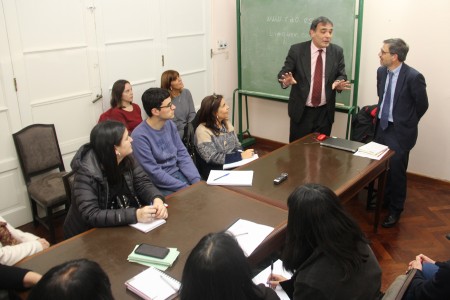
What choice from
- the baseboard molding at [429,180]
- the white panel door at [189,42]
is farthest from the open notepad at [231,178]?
the baseboard molding at [429,180]

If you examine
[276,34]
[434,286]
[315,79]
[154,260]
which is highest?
[276,34]

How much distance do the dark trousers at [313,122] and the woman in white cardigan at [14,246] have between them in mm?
2576

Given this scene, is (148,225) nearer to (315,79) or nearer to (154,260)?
(154,260)

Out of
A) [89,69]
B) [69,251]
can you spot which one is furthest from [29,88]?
[69,251]

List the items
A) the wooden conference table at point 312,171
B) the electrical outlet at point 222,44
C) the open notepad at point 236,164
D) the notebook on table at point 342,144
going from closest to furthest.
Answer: the wooden conference table at point 312,171 → the open notepad at point 236,164 → the notebook on table at point 342,144 → the electrical outlet at point 222,44

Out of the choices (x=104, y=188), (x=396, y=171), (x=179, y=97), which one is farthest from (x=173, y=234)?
(x=179, y=97)

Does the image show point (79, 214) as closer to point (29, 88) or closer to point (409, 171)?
point (29, 88)

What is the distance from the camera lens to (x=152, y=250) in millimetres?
1792

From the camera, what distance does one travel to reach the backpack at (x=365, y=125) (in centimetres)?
387

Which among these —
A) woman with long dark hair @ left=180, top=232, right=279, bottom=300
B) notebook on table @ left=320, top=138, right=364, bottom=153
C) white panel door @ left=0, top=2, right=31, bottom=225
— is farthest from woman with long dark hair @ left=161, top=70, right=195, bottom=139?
woman with long dark hair @ left=180, top=232, right=279, bottom=300

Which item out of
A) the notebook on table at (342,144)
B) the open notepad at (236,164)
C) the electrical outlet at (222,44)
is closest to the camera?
the open notepad at (236,164)

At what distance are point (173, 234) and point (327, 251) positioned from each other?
83 centimetres

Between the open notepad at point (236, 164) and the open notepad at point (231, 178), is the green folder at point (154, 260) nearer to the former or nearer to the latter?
the open notepad at point (231, 178)

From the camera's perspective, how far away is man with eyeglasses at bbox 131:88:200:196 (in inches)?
111
